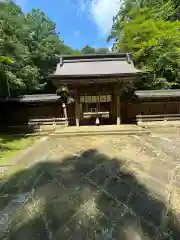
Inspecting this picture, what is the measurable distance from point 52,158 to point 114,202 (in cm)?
411

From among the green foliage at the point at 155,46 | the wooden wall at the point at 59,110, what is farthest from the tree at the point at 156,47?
the wooden wall at the point at 59,110

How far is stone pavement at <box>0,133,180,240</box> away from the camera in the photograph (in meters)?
4.23

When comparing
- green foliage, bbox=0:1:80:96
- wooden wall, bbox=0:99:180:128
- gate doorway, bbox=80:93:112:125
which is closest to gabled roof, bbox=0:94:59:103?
wooden wall, bbox=0:99:180:128

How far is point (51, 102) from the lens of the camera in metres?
17.7

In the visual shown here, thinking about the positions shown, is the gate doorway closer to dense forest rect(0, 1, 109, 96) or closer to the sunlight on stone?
dense forest rect(0, 1, 109, 96)

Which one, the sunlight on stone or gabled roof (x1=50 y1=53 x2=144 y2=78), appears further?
gabled roof (x1=50 y1=53 x2=144 y2=78)

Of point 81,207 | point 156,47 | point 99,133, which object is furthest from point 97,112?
point 156,47

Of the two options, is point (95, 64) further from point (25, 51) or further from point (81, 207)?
point (81, 207)

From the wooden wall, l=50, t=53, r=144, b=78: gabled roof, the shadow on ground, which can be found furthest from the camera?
the wooden wall

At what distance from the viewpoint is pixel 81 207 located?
5.00 meters

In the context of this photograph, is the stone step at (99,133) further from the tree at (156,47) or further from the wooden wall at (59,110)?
the tree at (156,47)

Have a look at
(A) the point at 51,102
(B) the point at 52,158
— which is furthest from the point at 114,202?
(A) the point at 51,102

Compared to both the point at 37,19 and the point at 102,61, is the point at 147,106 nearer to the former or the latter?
the point at 102,61

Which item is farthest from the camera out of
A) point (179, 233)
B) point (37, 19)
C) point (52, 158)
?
point (37, 19)
